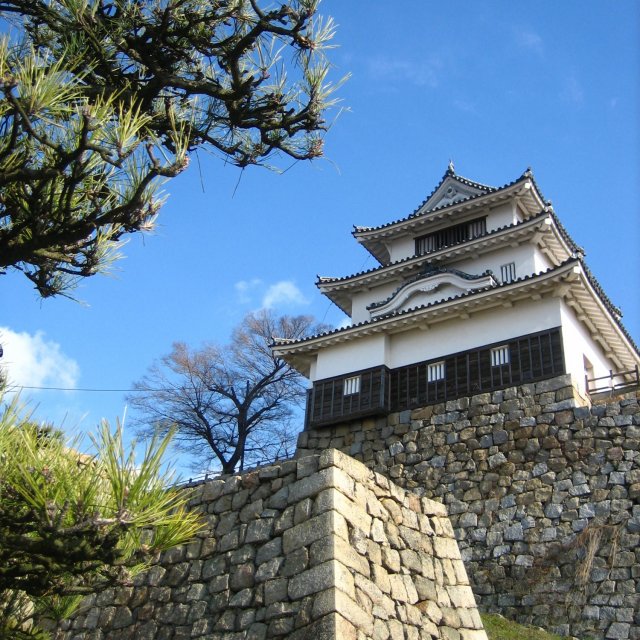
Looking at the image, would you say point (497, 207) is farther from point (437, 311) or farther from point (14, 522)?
point (14, 522)

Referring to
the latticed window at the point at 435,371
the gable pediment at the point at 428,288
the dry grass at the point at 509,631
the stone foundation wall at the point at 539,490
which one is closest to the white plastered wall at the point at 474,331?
the latticed window at the point at 435,371

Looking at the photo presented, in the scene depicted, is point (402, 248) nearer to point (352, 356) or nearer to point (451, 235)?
point (451, 235)

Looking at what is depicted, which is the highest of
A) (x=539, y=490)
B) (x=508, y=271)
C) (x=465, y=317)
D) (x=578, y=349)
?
(x=508, y=271)

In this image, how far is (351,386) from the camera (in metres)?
17.5

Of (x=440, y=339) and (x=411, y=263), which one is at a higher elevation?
(x=411, y=263)

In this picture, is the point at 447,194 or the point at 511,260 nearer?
the point at 511,260

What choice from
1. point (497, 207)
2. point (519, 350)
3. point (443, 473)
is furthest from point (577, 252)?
point (443, 473)

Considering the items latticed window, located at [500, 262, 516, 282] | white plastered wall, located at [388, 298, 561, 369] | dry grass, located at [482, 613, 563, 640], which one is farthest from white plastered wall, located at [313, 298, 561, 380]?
dry grass, located at [482, 613, 563, 640]

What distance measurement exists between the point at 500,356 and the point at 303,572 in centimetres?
1019

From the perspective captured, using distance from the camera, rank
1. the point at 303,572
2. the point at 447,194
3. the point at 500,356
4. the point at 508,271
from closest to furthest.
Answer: the point at 303,572, the point at 500,356, the point at 508,271, the point at 447,194

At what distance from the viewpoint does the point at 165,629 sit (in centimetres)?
728

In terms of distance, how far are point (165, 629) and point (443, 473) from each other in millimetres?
8661

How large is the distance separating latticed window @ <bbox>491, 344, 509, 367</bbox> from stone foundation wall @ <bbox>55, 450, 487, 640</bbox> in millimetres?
7937

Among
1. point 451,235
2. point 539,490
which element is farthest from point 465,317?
point 539,490
